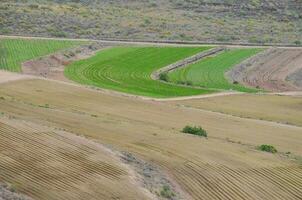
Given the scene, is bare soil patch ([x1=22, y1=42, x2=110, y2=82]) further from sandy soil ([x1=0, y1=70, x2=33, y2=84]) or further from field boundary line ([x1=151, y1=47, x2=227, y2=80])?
field boundary line ([x1=151, y1=47, x2=227, y2=80])

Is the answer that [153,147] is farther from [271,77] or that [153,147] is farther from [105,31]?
[105,31]

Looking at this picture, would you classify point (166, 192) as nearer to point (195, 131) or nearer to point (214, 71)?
point (195, 131)

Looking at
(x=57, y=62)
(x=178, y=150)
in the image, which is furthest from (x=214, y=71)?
(x=178, y=150)

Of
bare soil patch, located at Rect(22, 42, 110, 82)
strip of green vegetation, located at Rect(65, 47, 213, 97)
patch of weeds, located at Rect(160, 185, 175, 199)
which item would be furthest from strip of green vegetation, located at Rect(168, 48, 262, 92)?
patch of weeds, located at Rect(160, 185, 175, 199)

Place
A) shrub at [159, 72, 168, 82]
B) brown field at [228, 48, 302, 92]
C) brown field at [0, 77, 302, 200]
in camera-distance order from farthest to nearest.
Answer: brown field at [228, 48, 302, 92] < shrub at [159, 72, 168, 82] < brown field at [0, 77, 302, 200]

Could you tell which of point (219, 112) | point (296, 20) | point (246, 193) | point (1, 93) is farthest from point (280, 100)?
point (296, 20)
